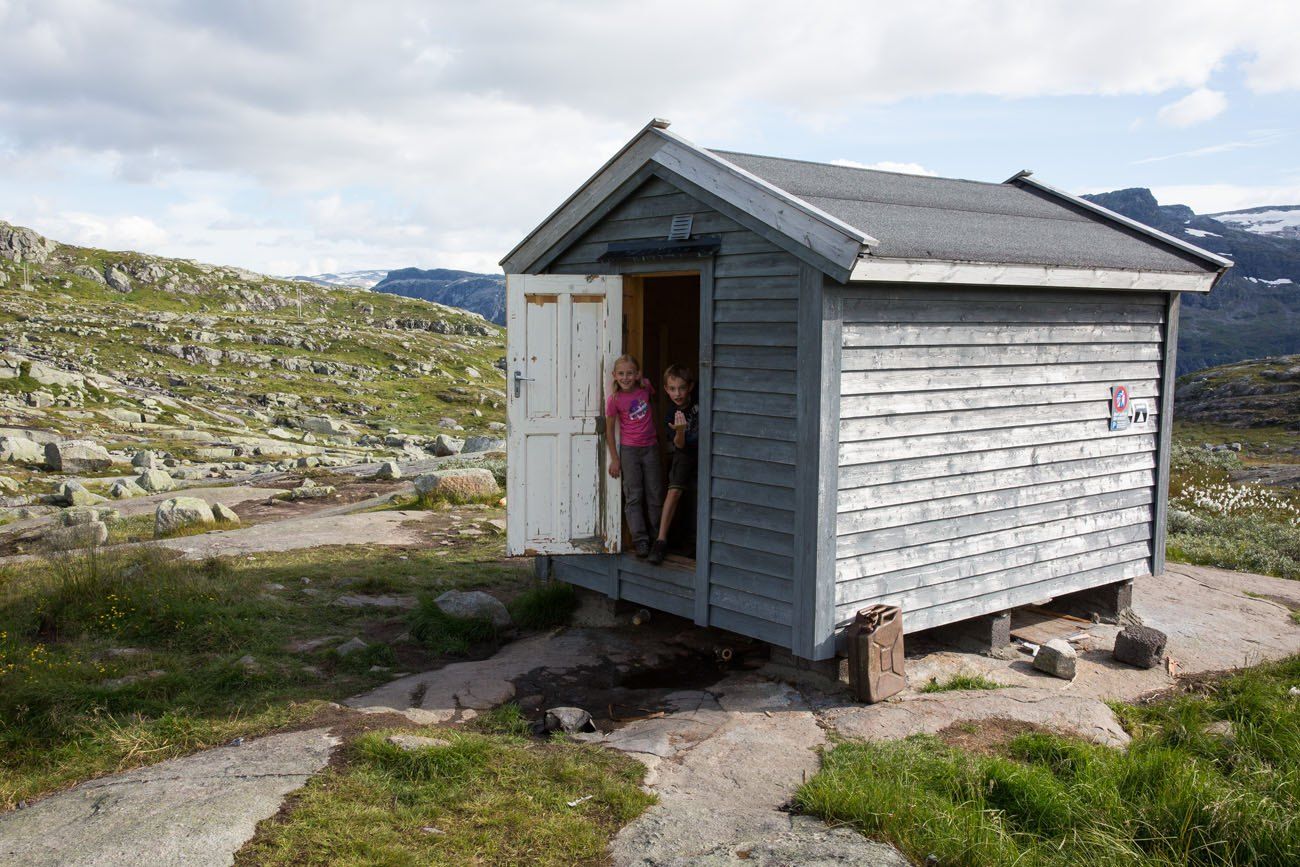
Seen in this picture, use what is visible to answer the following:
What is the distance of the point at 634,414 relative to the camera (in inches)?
319

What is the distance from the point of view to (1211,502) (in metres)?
16.1

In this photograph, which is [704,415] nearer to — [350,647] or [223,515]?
[350,647]

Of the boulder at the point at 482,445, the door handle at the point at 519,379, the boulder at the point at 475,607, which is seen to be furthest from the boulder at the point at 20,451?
the door handle at the point at 519,379

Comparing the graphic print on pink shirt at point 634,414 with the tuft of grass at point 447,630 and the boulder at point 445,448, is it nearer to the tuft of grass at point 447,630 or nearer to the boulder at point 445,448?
the tuft of grass at point 447,630

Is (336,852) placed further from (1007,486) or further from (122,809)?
(1007,486)

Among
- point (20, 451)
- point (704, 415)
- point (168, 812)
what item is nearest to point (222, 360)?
point (20, 451)

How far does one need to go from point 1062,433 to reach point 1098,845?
174 inches

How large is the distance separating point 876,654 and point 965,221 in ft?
12.7

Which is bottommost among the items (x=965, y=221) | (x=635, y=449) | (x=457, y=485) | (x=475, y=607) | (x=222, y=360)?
(x=475, y=607)

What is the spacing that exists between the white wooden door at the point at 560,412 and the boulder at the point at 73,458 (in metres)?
18.6

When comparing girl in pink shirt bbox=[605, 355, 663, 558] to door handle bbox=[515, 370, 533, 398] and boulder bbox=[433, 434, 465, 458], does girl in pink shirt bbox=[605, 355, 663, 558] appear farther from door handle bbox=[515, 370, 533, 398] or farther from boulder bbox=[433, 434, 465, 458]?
boulder bbox=[433, 434, 465, 458]

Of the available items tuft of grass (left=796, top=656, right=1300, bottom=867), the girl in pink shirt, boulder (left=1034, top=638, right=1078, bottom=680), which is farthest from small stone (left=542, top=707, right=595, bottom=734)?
boulder (left=1034, top=638, right=1078, bottom=680)

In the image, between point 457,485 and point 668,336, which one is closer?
point 668,336

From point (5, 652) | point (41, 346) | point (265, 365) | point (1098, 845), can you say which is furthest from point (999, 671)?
point (265, 365)
